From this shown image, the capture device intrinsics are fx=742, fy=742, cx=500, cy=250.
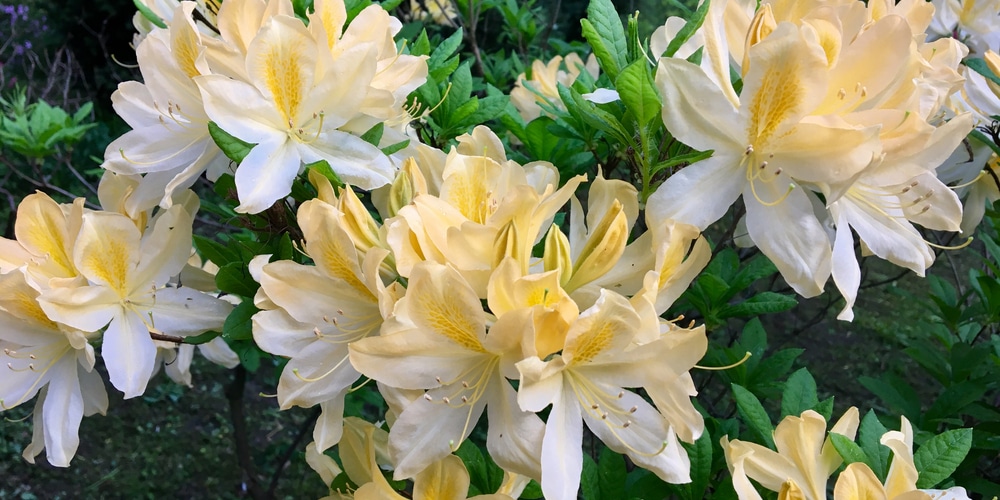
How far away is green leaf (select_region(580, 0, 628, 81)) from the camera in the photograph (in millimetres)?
1008

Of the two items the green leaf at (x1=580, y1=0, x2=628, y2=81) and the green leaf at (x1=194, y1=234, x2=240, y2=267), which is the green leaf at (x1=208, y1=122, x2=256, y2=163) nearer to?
the green leaf at (x1=194, y1=234, x2=240, y2=267)

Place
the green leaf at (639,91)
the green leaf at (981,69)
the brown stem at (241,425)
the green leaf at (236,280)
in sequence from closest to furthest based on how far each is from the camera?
the green leaf at (639,91) < the green leaf at (236,280) < the green leaf at (981,69) < the brown stem at (241,425)

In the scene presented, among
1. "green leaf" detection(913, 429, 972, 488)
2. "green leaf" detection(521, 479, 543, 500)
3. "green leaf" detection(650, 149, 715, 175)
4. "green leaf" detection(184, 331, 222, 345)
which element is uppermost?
"green leaf" detection(650, 149, 715, 175)

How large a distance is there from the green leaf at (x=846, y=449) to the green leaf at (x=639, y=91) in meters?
0.49

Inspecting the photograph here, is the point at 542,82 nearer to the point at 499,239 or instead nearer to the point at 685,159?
the point at 685,159

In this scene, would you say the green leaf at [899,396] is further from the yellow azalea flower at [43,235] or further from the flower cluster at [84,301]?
the yellow azalea flower at [43,235]

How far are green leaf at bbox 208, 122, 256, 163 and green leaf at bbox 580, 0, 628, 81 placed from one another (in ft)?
1.56

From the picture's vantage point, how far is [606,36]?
1.03 m

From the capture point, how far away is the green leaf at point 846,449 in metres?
0.97

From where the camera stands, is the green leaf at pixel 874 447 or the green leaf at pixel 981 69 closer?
the green leaf at pixel 874 447

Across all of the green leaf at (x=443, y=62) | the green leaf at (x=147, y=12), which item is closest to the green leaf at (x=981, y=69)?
the green leaf at (x=443, y=62)

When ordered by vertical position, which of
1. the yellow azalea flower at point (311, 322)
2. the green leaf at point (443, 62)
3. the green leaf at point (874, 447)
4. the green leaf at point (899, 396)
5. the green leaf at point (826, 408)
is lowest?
the green leaf at point (899, 396)

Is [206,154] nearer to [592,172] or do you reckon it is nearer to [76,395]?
[76,395]

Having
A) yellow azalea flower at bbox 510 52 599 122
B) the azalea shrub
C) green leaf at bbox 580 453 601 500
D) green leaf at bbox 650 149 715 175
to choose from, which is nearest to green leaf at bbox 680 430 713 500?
the azalea shrub
